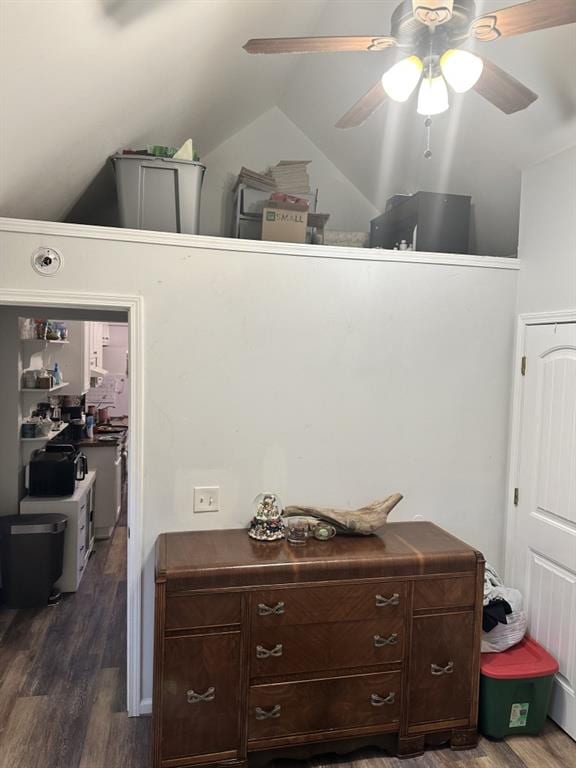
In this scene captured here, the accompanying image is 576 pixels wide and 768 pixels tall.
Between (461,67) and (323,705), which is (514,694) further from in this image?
(461,67)

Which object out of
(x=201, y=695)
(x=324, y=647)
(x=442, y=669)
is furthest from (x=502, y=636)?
(x=201, y=695)

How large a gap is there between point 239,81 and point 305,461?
1.97 m

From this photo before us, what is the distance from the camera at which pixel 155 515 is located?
8.39 feet

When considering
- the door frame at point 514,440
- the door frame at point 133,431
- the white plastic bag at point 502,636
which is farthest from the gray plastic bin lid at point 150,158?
the white plastic bag at point 502,636

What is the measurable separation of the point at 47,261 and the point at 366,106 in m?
1.46

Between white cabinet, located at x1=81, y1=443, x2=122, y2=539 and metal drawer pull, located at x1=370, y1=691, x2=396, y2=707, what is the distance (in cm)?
342

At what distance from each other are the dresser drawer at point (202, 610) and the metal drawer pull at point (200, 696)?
26 cm

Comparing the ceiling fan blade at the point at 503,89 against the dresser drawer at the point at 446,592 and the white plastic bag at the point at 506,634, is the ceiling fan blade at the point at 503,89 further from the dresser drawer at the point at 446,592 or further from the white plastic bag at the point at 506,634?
the white plastic bag at the point at 506,634

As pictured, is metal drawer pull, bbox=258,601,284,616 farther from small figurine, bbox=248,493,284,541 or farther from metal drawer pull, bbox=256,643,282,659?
small figurine, bbox=248,493,284,541

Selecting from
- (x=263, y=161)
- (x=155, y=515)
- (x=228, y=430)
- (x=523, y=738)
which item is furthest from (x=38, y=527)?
(x=523, y=738)

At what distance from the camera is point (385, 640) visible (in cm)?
235

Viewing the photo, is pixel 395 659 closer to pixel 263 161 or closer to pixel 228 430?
pixel 228 430

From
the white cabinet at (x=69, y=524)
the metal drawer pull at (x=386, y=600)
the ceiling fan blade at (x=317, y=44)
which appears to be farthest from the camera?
the white cabinet at (x=69, y=524)

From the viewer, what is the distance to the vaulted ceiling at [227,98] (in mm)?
1652
